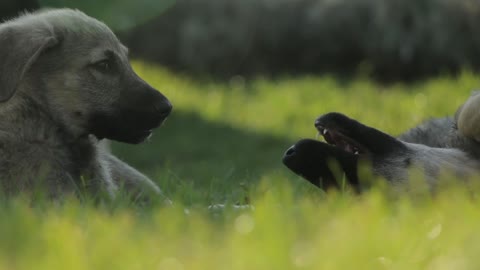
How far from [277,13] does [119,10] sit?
644 cm

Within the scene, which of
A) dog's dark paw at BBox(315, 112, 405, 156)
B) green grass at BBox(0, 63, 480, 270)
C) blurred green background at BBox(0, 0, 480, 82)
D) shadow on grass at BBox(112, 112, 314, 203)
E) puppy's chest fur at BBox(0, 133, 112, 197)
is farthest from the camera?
blurred green background at BBox(0, 0, 480, 82)

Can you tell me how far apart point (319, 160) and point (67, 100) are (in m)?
1.14

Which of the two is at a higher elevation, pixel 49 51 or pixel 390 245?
pixel 390 245

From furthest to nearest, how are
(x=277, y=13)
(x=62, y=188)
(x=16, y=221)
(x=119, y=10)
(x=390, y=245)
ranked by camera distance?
(x=277, y=13) → (x=119, y=10) → (x=62, y=188) → (x=16, y=221) → (x=390, y=245)

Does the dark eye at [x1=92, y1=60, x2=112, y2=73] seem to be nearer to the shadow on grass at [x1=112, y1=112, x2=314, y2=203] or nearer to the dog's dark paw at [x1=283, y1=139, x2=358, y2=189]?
the dog's dark paw at [x1=283, y1=139, x2=358, y2=189]

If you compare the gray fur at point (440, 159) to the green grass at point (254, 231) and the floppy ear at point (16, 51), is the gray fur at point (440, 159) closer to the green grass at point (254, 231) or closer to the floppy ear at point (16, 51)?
the green grass at point (254, 231)

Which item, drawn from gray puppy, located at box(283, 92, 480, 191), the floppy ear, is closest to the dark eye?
the floppy ear

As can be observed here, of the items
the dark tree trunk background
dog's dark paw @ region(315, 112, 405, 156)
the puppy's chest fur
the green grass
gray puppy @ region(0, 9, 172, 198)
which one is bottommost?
the dark tree trunk background

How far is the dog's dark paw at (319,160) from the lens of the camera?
4105mm

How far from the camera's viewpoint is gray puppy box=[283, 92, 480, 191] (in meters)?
4.12

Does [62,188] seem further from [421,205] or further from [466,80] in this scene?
[466,80]

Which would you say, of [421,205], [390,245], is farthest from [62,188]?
[390,245]

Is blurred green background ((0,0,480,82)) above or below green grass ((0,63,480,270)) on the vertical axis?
below

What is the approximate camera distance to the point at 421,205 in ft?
12.1
